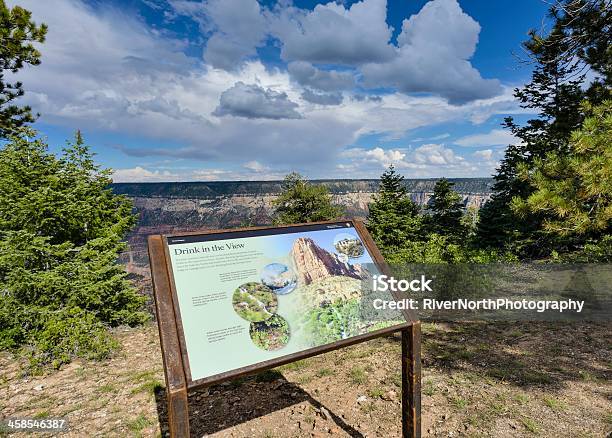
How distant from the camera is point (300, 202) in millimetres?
25953

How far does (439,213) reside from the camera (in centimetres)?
2761

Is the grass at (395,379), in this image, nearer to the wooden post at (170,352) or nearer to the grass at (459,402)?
the grass at (459,402)

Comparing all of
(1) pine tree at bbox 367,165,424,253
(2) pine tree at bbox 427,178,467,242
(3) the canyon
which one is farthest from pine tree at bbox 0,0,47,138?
(3) the canyon

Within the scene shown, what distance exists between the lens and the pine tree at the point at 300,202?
2555cm

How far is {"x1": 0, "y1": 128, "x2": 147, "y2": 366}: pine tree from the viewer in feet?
17.6

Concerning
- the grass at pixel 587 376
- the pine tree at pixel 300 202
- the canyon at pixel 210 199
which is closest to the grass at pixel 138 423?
the grass at pixel 587 376

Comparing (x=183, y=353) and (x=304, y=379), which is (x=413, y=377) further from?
(x=304, y=379)

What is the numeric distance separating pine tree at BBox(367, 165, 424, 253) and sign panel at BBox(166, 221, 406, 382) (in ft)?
53.5

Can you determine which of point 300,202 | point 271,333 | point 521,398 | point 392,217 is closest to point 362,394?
point 521,398

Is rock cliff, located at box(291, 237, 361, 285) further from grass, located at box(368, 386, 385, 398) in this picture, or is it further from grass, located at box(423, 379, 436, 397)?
grass, located at box(423, 379, 436, 397)

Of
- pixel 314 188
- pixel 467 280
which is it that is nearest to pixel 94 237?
pixel 467 280

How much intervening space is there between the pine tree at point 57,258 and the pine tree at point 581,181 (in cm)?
710

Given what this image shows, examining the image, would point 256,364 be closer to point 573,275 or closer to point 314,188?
point 573,275

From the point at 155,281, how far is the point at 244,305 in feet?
1.81
